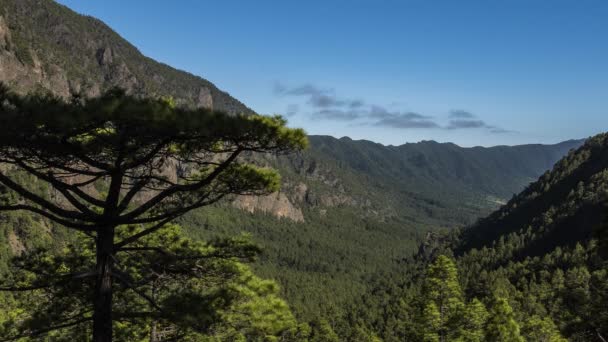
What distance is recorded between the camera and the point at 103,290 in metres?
9.51

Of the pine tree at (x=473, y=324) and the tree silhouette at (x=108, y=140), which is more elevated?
the tree silhouette at (x=108, y=140)

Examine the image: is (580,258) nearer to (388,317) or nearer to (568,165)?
(388,317)

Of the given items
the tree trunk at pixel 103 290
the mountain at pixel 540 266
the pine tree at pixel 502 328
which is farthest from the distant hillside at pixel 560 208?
the tree trunk at pixel 103 290

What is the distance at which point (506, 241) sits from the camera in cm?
13000

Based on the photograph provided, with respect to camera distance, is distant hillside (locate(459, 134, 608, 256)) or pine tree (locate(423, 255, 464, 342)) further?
distant hillside (locate(459, 134, 608, 256))

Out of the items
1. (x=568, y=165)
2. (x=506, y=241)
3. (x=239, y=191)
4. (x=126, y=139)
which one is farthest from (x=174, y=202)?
(x=568, y=165)

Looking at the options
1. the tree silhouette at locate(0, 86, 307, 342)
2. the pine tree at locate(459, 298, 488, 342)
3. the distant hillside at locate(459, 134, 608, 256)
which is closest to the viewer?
the tree silhouette at locate(0, 86, 307, 342)

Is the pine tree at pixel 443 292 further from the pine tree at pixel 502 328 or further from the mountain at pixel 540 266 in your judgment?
the pine tree at pixel 502 328

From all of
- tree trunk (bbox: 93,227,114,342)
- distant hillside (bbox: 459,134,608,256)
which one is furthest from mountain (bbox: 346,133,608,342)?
tree trunk (bbox: 93,227,114,342)

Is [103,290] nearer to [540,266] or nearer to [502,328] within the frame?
[502,328]

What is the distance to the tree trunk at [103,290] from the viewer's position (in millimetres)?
9336

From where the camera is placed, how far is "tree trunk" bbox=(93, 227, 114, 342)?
9.34 m

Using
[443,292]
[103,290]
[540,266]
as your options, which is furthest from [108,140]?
[540,266]

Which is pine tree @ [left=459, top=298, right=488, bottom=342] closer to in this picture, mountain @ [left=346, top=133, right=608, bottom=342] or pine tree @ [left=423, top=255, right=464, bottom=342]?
pine tree @ [left=423, top=255, right=464, bottom=342]
